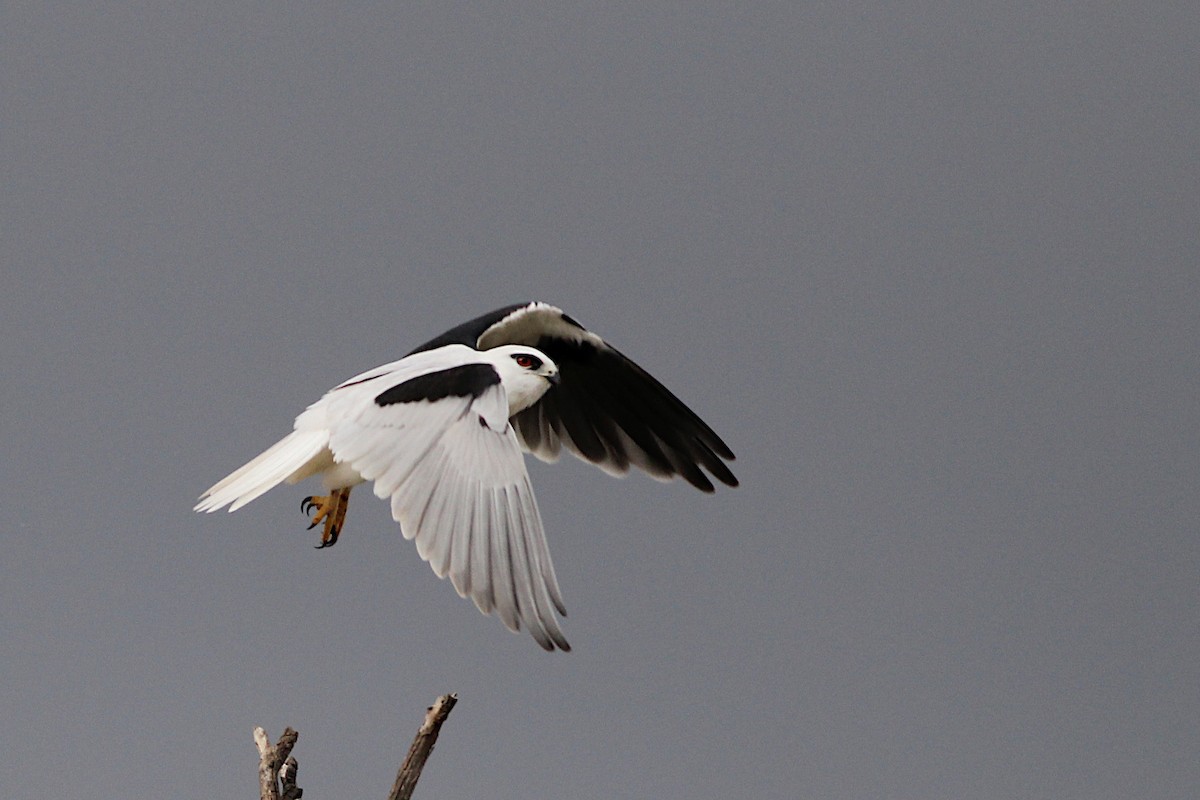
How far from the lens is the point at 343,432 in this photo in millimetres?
3830

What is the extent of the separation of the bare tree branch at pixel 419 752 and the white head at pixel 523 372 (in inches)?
48.5

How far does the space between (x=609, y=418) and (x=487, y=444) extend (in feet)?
5.27

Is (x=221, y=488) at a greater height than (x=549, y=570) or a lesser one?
greater

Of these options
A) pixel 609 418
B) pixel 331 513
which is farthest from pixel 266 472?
pixel 609 418

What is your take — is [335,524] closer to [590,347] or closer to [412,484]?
[412,484]

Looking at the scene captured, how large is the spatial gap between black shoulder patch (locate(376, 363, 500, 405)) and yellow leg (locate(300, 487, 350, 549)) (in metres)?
0.65

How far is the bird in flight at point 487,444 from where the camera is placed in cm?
350

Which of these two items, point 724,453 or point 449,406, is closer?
point 449,406

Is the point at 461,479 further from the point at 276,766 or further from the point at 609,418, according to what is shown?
the point at 609,418

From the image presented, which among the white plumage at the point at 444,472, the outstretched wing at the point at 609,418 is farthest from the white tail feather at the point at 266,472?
the outstretched wing at the point at 609,418

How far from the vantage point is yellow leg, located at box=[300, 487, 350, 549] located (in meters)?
4.47

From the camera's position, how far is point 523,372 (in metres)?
4.52

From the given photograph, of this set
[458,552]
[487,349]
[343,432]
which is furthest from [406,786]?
[487,349]

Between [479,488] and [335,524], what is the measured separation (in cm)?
101
